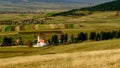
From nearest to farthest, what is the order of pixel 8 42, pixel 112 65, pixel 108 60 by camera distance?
pixel 112 65
pixel 108 60
pixel 8 42

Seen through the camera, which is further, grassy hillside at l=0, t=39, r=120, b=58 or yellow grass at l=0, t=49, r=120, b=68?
grassy hillside at l=0, t=39, r=120, b=58

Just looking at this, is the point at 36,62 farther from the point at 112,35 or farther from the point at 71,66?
the point at 112,35

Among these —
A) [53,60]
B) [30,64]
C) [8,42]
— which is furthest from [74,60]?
[8,42]

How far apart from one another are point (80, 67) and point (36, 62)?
5.61 meters

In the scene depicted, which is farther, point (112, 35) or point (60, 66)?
point (112, 35)

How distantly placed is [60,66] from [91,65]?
3022 millimetres

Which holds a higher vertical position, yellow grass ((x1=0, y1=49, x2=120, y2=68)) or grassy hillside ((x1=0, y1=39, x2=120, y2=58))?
yellow grass ((x1=0, y1=49, x2=120, y2=68))

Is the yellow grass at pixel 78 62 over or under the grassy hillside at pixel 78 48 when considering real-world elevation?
over

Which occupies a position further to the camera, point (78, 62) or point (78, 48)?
point (78, 48)

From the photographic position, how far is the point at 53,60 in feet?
116

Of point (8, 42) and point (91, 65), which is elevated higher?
point (91, 65)

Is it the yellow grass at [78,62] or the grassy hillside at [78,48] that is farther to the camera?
the grassy hillside at [78,48]

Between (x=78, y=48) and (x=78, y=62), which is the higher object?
(x=78, y=62)

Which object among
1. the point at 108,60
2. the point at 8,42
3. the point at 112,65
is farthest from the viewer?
the point at 8,42
